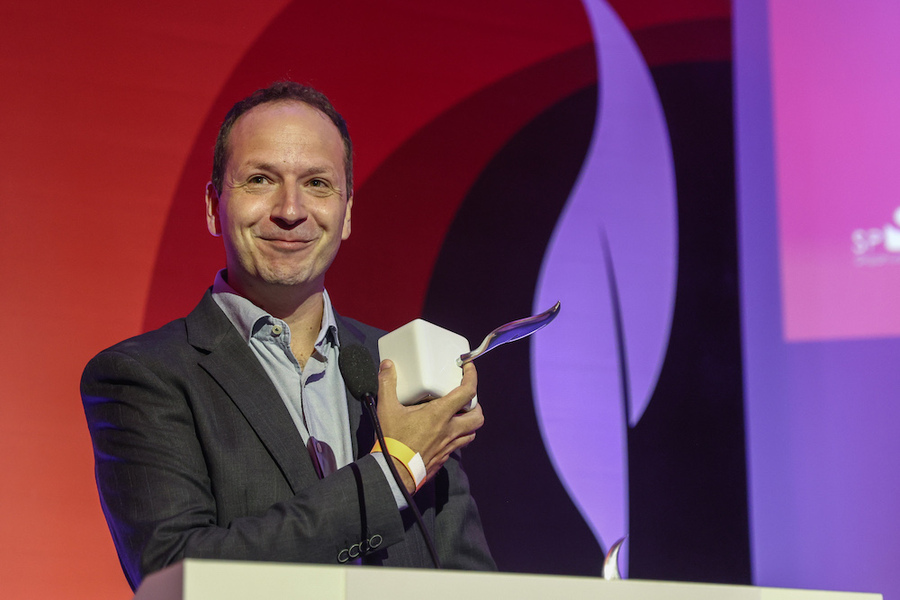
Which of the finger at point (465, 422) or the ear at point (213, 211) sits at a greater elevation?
the ear at point (213, 211)

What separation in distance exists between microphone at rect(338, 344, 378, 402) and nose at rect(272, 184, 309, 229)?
1.50ft

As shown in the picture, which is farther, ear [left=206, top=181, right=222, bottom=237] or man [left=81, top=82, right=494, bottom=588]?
ear [left=206, top=181, right=222, bottom=237]

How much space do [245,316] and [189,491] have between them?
0.43 metres

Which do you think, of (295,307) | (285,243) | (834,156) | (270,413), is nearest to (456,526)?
(270,413)

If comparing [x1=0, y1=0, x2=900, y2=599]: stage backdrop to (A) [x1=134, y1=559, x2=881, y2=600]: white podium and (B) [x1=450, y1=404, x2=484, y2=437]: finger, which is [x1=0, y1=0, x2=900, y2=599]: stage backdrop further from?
(A) [x1=134, y1=559, x2=881, y2=600]: white podium

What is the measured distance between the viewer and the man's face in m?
1.80

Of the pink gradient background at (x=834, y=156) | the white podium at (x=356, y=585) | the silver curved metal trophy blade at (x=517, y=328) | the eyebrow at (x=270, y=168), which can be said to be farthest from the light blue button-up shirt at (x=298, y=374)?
the pink gradient background at (x=834, y=156)

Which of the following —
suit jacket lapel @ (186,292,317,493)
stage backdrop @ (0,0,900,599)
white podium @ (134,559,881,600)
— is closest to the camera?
white podium @ (134,559,881,600)

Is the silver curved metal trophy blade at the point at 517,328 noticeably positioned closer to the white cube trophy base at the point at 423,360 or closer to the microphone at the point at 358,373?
the white cube trophy base at the point at 423,360

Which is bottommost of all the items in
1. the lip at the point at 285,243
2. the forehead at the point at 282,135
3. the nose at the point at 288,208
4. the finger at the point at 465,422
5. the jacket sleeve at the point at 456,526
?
the jacket sleeve at the point at 456,526

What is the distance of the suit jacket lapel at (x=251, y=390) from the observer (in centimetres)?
158

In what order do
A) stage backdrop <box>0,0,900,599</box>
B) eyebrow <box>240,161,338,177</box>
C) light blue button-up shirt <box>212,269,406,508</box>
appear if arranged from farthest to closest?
stage backdrop <box>0,0,900,599</box> → eyebrow <box>240,161,338,177</box> → light blue button-up shirt <box>212,269,406,508</box>

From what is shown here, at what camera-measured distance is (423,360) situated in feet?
4.74

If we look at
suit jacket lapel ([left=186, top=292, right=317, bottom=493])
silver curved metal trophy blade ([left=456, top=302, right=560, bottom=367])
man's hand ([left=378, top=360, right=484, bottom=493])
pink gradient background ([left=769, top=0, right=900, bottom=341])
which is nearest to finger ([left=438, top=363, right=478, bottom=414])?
man's hand ([left=378, top=360, right=484, bottom=493])
